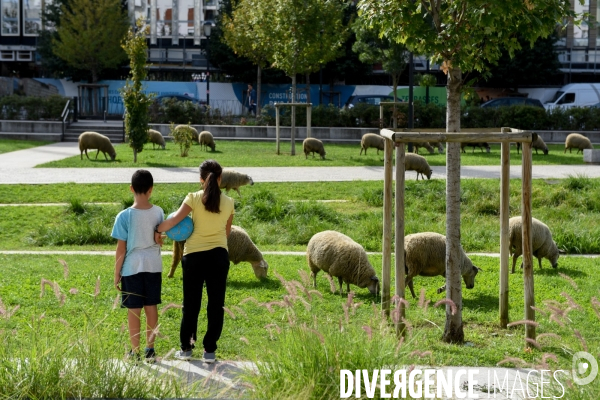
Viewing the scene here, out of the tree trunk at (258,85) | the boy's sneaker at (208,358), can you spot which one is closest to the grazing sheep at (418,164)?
the boy's sneaker at (208,358)

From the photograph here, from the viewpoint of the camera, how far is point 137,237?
7.55m

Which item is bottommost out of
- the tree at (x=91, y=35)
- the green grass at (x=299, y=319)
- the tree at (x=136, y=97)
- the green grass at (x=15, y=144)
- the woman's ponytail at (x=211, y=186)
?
the green grass at (x=299, y=319)

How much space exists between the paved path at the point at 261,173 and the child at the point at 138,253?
13669 mm

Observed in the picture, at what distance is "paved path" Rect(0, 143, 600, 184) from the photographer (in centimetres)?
2184

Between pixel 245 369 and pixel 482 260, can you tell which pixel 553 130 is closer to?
pixel 482 260

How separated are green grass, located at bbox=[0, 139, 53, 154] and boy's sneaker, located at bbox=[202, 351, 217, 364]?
25.1m

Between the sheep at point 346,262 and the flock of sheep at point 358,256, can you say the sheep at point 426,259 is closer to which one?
the flock of sheep at point 358,256

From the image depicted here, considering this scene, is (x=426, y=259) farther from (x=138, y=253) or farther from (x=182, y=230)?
(x=138, y=253)

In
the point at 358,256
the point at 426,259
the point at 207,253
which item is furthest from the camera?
the point at 426,259

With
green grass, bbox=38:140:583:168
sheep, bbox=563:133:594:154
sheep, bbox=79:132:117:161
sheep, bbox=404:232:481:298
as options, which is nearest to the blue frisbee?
sheep, bbox=404:232:481:298

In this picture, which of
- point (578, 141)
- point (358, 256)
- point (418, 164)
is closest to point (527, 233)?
point (358, 256)

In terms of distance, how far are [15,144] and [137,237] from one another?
28.4 m

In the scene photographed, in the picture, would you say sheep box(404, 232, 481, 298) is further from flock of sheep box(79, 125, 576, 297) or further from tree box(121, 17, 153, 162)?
tree box(121, 17, 153, 162)

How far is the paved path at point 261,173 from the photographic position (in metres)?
21.8
